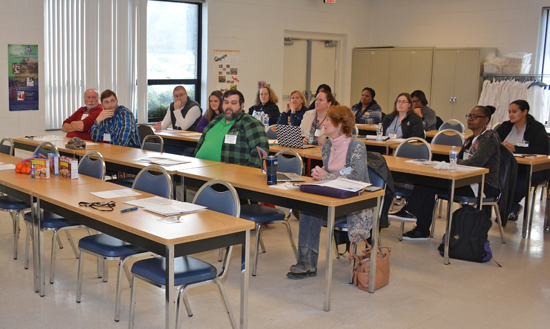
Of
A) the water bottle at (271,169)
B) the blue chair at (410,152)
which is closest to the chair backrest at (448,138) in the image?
the blue chair at (410,152)

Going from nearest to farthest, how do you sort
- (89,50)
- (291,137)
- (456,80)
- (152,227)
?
(152,227) < (291,137) < (89,50) < (456,80)

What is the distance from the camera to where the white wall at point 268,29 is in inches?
375

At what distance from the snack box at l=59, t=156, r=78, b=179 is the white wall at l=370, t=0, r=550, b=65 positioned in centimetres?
778

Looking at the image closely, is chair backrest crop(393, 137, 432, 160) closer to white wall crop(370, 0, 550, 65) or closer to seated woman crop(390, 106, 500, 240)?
seated woman crop(390, 106, 500, 240)

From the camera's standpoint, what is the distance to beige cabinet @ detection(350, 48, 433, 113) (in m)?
10.4

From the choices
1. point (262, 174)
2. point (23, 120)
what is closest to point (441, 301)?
point (262, 174)

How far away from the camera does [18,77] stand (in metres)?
7.50

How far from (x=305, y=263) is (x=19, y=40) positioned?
521 centimetres

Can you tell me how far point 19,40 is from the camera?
24.4ft

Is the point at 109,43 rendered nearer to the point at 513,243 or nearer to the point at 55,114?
the point at 55,114

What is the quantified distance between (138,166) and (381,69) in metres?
7.12

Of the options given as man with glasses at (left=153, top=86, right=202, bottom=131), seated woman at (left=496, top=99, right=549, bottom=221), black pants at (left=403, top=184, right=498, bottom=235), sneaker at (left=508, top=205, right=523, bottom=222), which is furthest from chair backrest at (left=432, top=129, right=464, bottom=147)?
man with glasses at (left=153, top=86, right=202, bottom=131)

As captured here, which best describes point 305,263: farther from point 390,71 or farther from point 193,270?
point 390,71

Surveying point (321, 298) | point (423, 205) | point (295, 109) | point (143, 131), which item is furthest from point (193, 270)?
point (295, 109)
